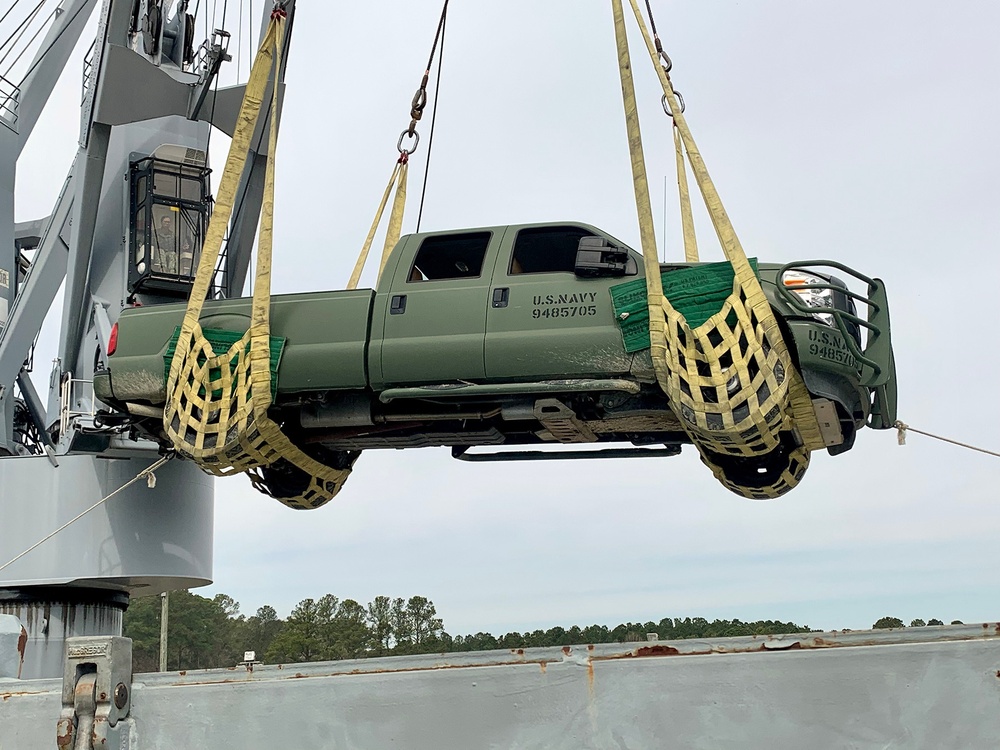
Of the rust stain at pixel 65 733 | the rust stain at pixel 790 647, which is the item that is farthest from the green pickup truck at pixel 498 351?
the rust stain at pixel 65 733

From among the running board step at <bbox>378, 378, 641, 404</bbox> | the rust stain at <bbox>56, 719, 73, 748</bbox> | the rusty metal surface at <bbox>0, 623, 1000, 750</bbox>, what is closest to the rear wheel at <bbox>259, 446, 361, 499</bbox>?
the running board step at <bbox>378, 378, 641, 404</bbox>

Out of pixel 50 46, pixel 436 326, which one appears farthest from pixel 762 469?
pixel 50 46

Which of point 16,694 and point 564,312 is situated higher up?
point 564,312

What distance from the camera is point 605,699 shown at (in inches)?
177

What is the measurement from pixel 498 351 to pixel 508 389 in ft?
0.87

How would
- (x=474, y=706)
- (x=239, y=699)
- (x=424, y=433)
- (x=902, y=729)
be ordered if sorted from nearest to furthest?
(x=902, y=729), (x=474, y=706), (x=239, y=699), (x=424, y=433)

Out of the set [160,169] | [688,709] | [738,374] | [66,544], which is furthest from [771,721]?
[160,169]

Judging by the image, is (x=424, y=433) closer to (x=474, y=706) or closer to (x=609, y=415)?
(x=609, y=415)

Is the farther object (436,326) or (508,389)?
(436,326)

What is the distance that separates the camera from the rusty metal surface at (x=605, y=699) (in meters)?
4.19

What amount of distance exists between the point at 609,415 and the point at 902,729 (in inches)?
163

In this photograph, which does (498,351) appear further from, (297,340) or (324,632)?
(324,632)

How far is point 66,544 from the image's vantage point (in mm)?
12359

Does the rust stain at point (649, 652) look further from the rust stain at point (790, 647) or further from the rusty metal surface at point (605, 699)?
the rust stain at point (790, 647)
